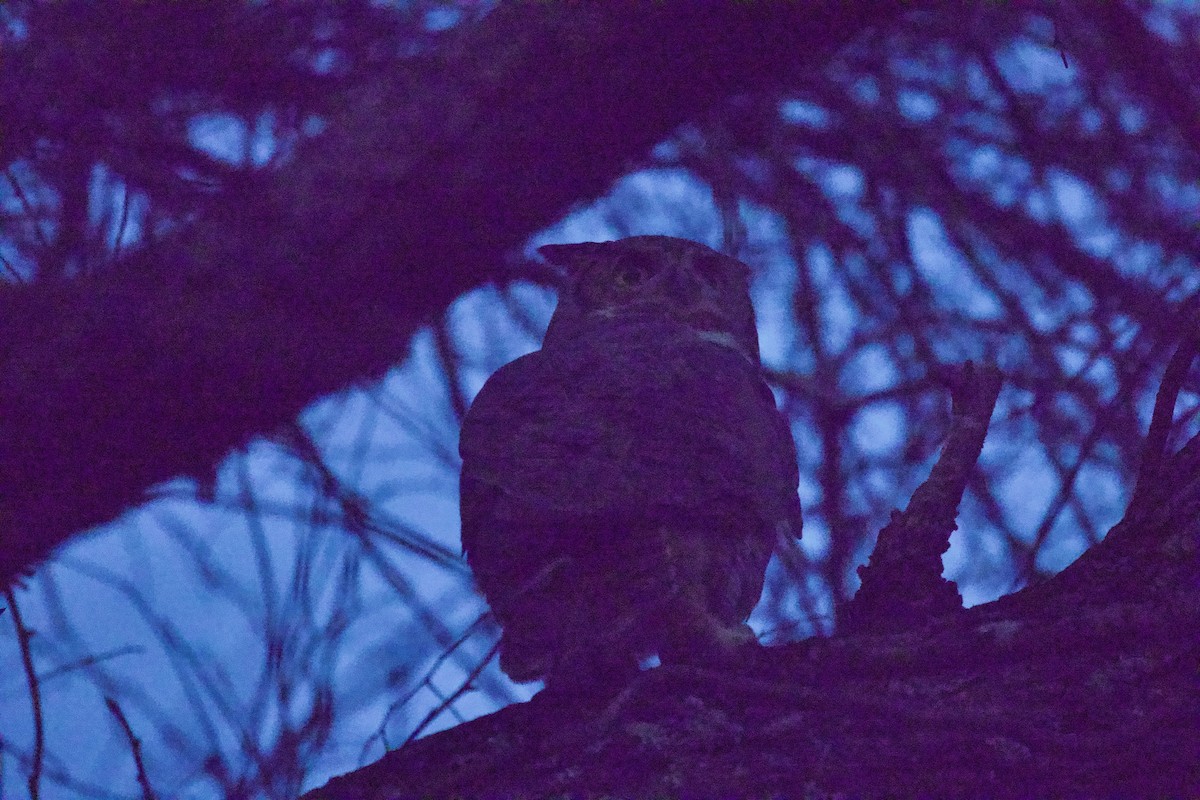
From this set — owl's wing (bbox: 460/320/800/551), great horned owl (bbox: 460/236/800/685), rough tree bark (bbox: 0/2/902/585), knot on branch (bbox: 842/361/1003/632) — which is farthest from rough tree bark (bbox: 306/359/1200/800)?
rough tree bark (bbox: 0/2/902/585)

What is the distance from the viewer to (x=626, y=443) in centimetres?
258

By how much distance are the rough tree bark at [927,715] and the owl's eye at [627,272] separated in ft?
6.90

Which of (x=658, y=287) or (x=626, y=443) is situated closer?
(x=626, y=443)

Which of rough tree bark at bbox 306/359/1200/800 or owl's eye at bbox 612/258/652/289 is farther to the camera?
owl's eye at bbox 612/258/652/289

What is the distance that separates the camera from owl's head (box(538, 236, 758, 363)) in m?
3.94

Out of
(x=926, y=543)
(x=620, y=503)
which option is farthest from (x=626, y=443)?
(x=926, y=543)

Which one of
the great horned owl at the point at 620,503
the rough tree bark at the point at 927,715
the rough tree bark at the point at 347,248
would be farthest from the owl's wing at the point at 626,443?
the rough tree bark at the point at 927,715

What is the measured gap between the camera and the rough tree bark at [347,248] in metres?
2.06

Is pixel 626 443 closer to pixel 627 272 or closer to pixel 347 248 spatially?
pixel 347 248

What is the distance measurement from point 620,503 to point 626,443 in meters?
0.19

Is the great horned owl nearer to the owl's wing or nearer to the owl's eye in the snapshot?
the owl's wing

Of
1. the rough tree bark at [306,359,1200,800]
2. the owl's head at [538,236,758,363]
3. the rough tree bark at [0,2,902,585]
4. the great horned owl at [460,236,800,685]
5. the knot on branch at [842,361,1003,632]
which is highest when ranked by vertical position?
the owl's head at [538,236,758,363]

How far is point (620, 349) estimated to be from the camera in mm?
3070

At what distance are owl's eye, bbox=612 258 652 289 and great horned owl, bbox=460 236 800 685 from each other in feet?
2.97
